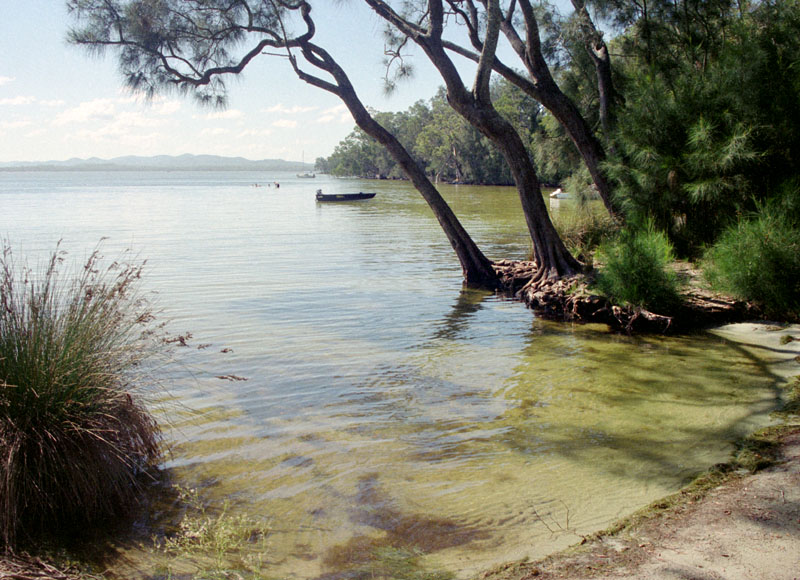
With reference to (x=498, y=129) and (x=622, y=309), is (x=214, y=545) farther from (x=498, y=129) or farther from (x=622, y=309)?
(x=498, y=129)

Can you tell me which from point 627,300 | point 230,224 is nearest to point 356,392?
point 627,300

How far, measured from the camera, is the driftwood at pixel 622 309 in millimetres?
8445

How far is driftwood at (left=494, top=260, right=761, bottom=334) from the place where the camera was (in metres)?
8.45

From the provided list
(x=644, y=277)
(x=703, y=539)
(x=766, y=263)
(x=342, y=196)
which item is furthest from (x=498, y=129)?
(x=342, y=196)

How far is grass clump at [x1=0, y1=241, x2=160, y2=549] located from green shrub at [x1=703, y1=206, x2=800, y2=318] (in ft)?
25.1

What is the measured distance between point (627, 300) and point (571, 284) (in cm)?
165

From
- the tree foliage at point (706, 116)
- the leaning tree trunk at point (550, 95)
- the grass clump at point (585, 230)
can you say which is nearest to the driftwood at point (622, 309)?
the tree foliage at point (706, 116)

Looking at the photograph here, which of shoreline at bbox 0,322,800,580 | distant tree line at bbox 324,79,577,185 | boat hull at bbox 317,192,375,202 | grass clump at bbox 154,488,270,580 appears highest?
distant tree line at bbox 324,79,577,185

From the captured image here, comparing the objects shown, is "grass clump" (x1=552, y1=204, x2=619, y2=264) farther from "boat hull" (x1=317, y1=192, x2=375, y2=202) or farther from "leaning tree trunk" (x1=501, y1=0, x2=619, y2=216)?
"boat hull" (x1=317, y1=192, x2=375, y2=202)

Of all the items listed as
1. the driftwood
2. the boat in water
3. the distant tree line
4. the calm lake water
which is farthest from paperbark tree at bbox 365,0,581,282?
the boat in water

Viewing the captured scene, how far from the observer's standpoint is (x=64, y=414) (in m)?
3.66

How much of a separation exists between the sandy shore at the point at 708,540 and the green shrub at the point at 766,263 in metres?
4.58

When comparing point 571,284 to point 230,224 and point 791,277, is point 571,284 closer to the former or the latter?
point 791,277

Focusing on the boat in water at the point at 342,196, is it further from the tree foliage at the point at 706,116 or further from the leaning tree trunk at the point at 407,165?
the tree foliage at the point at 706,116
